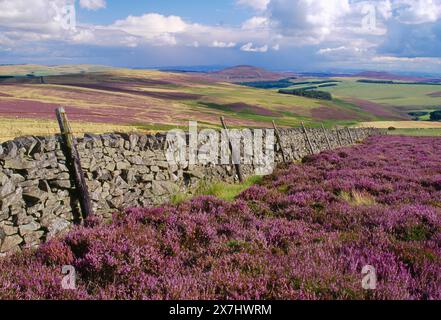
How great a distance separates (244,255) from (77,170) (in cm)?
577

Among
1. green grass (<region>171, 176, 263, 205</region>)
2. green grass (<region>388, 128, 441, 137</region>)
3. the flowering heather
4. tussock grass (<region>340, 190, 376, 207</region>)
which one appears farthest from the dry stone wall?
green grass (<region>388, 128, 441, 137</region>)

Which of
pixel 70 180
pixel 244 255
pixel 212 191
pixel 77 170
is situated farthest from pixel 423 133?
pixel 244 255

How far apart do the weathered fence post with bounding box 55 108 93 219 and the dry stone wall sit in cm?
17

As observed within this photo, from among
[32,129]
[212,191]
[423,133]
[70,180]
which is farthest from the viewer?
[423,133]

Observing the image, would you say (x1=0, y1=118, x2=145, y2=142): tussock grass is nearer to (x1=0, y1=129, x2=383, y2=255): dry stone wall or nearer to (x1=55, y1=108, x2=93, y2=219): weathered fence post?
(x1=0, y1=129, x2=383, y2=255): dry stone wall

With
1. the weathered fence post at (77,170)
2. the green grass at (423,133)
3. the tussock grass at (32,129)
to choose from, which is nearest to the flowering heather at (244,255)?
the weathered fence post at (77,170)

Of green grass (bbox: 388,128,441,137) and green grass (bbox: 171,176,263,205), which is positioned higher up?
green grass (bbox: 171,176,263,205)

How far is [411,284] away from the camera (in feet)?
16.4

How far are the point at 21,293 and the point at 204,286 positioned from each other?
7.73 ft

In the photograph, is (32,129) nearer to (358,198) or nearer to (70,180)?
(70,180)

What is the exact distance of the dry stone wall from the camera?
824 cm

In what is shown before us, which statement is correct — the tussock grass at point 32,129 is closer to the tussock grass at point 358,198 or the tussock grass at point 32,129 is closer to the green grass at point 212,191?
the green grass at point 212,191

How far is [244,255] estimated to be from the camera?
5922 mm
